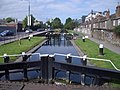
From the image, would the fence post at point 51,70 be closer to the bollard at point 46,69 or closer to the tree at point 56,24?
the bollard at point 46,69

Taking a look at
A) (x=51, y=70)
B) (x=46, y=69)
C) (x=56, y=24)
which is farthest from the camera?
(x=56, y=24)

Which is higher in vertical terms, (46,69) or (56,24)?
(56,24)

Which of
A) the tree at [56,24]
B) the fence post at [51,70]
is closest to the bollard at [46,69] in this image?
the fence post at [51,70]

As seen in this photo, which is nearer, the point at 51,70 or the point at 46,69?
the point at 46,69

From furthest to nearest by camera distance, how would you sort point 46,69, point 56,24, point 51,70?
point 56,24 < point 51,70 < point 46,69

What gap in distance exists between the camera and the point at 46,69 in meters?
11.0

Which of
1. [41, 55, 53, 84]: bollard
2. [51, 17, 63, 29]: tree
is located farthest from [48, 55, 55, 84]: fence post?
[51, 17, 63, 29]: tree

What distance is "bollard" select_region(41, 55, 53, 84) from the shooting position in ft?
35.8

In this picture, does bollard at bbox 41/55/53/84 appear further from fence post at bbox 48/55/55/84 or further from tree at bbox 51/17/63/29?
tree at bbox 51/17/63/29

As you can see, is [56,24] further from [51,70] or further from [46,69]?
[46,69]

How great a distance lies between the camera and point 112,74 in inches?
375

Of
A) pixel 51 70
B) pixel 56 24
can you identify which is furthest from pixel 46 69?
pixel 56 24

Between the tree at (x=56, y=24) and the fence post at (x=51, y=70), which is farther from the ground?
the tree at (x=56, y=24)

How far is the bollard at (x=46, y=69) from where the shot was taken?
35.8 feet
